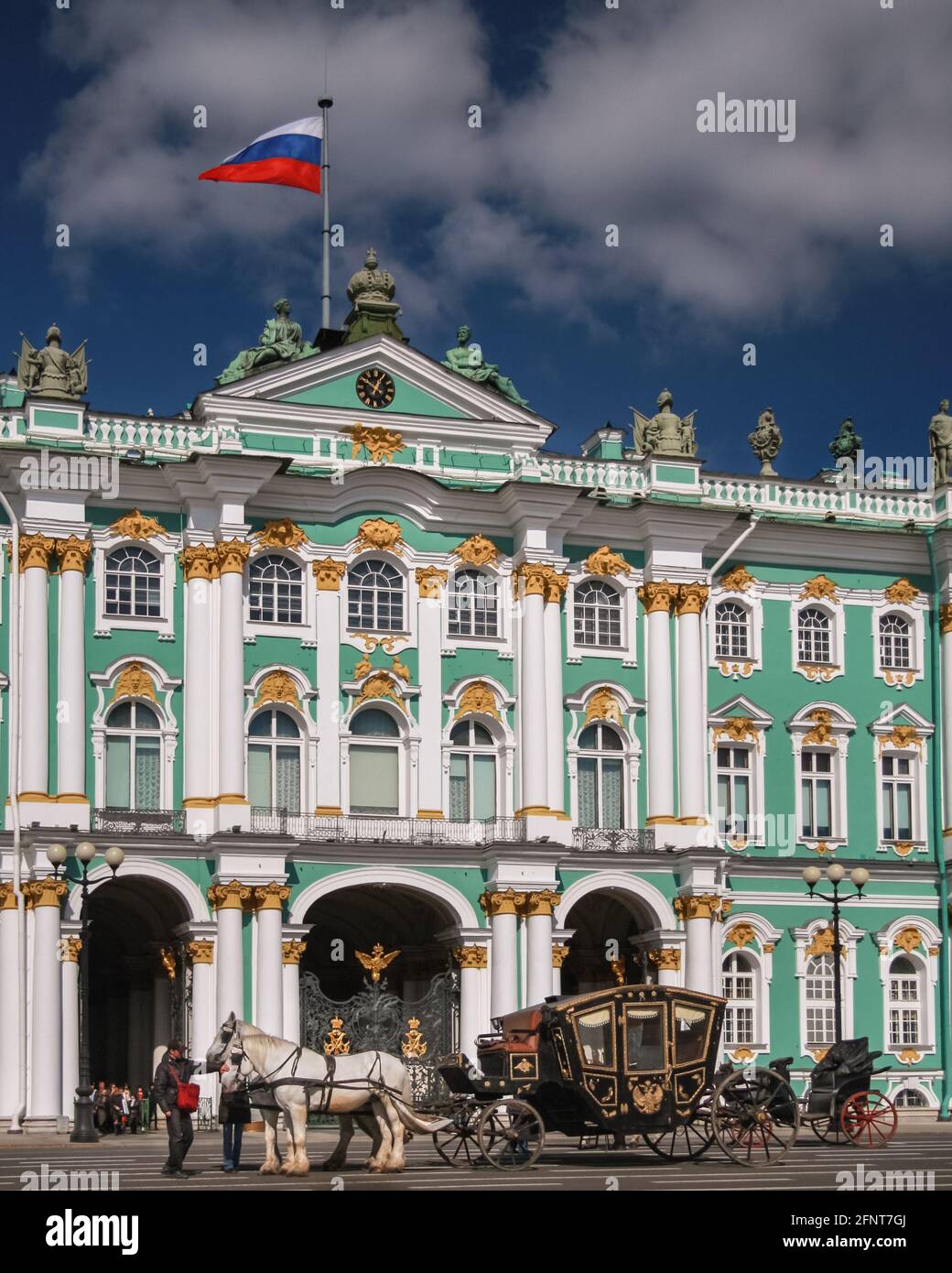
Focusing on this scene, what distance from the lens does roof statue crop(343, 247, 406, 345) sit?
5309cm

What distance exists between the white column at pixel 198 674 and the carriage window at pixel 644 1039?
66.0 ft

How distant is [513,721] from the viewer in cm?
5188

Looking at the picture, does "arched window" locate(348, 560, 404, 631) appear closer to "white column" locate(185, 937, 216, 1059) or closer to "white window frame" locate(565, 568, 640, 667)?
"white window frame" locate(565, 568, 640, 667)

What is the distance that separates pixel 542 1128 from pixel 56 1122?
1932 cm

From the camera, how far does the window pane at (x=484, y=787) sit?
51562 millimetres

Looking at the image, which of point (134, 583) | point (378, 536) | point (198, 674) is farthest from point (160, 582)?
point (378, 536)

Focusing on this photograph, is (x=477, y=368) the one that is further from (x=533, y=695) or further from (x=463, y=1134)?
(x=463, y=1134)

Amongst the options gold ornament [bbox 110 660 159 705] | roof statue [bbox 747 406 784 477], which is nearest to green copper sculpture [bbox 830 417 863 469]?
roof statue [bbox 747 406 784 477]

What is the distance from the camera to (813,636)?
55656 millimetres

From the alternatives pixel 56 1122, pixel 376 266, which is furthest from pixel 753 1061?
pixel 376 266

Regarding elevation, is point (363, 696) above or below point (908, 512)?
below

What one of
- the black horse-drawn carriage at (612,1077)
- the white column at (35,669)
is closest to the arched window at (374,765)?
the white column at (35,669)

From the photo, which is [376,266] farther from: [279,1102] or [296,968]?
[279,1102]

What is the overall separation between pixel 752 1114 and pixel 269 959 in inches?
759
